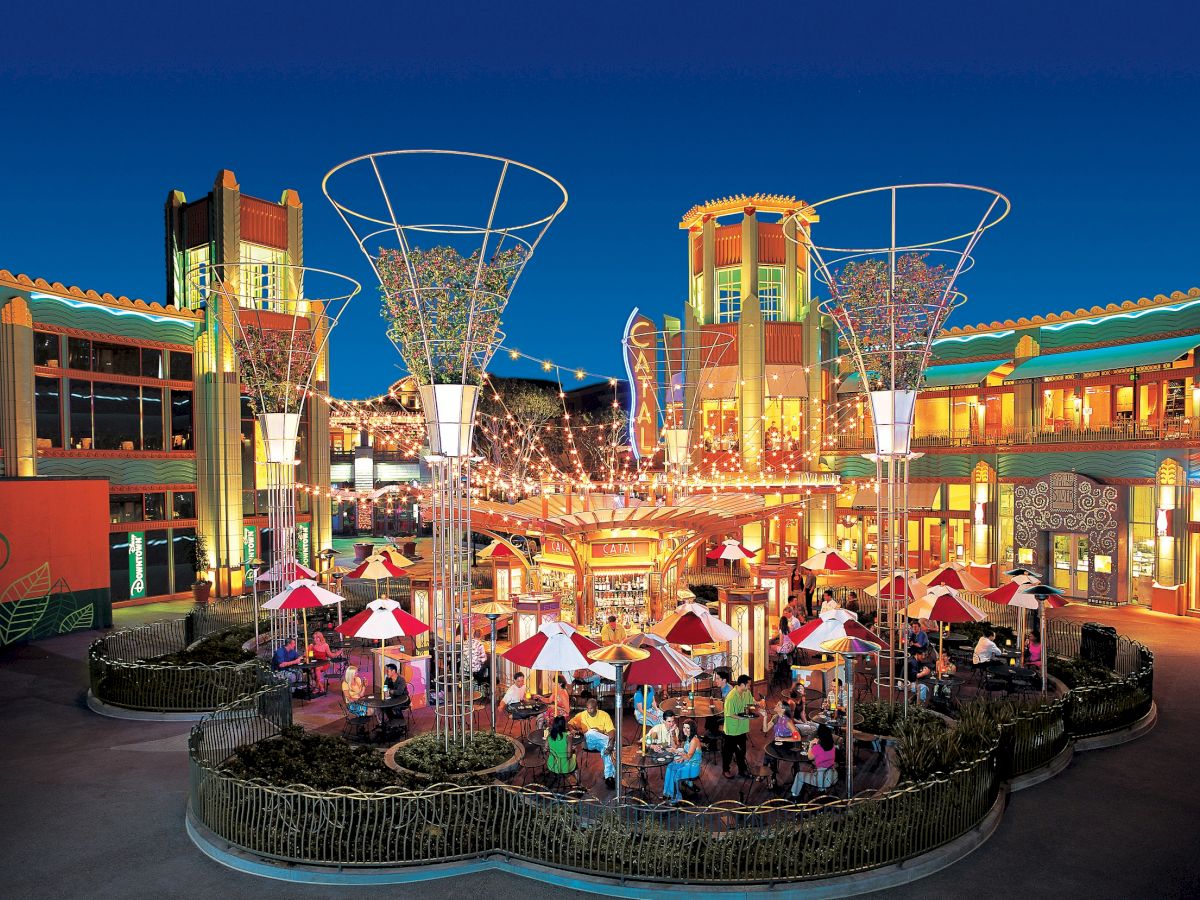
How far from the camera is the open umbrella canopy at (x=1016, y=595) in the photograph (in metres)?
17.6

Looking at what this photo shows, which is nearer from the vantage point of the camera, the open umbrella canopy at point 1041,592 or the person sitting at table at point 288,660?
the open umbrella canopy at point 1041,592

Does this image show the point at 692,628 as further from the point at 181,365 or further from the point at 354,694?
the point at 181,365

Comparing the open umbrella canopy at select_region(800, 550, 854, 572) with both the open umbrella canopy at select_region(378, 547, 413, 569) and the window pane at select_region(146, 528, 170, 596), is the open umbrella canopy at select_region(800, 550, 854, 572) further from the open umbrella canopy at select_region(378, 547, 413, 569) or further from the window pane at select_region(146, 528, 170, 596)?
the window pane at select_region(146, 528, 170, 596)

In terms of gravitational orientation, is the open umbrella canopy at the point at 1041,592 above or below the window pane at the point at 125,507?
below

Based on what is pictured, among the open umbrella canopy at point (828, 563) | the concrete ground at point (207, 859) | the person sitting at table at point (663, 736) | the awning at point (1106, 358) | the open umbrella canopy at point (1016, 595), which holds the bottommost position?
the concrete ground at point (207, 859)

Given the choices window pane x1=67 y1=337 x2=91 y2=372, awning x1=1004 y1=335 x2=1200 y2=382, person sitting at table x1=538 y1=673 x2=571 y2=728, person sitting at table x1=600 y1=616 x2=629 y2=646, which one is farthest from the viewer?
window pane x1=67 y1=337 x2=91 y2=372

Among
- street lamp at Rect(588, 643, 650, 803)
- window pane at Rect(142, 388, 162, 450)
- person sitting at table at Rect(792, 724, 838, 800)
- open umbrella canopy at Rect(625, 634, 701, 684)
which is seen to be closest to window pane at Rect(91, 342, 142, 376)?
window pane at Rect(142, 388, 162, 450)

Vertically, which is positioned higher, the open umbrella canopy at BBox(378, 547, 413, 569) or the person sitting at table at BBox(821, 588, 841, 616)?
the open umbrella canopy at BBox(378, 547, 413, 569)

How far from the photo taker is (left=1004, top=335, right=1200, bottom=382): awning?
91.6 ft

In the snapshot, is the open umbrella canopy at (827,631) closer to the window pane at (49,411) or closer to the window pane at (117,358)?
the window pane at (49,411)

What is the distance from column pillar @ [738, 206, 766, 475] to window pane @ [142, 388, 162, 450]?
2252 centimetres

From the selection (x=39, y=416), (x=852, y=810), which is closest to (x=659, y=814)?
(x=852, y=810)

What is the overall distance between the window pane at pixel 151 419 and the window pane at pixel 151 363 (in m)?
0.54

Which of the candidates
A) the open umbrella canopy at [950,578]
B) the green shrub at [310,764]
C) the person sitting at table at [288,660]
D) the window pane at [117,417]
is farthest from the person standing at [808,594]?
the window pane at [117,417]
